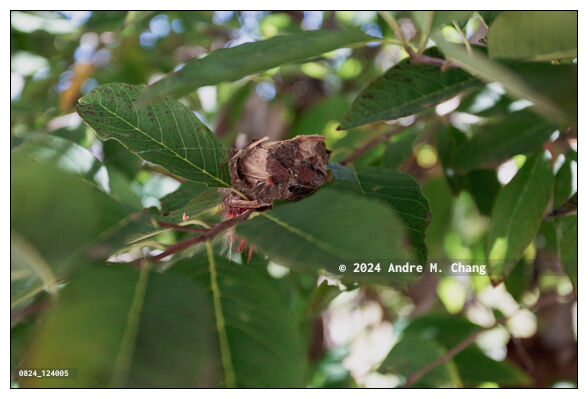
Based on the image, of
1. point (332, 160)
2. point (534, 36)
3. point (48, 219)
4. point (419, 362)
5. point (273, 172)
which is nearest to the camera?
point (48, 219)

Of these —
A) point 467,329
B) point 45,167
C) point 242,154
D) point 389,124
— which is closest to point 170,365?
point 45,167

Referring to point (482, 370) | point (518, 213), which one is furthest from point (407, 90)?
point (482, 370)

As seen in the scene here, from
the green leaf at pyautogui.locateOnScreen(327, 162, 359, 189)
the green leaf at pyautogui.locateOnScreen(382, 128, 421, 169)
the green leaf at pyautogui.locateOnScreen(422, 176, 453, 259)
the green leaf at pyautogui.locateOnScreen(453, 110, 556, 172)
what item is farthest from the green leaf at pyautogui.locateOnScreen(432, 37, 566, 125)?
the green leaf at pyautogui.locateOnScreen(422, 176, 453, 259)

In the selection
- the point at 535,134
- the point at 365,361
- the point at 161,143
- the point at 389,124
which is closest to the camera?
the point at 161,143

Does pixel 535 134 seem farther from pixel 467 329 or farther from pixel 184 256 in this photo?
pixel 467 329

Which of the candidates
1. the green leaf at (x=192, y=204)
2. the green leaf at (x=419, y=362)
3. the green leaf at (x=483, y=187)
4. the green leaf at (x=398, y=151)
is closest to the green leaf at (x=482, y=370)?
the green leaf at (x=419, y=362)

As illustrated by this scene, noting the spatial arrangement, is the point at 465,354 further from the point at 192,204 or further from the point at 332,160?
the point at 192,204
